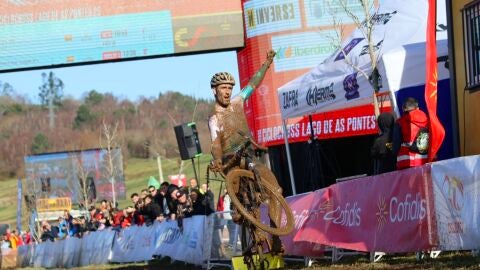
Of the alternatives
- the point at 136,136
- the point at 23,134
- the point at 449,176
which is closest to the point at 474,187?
the point at 449,176

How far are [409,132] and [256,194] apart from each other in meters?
3.04

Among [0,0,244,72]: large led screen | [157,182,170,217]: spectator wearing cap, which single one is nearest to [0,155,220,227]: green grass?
[0,0,244,72]: large led screen

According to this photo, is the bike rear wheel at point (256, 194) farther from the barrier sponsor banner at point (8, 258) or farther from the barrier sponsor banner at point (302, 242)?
the barrier sponsor banner at point (8, 258)

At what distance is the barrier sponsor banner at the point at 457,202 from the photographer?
27.7 ft

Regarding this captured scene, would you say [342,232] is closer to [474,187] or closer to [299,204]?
[299,204]

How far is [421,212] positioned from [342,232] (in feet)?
6.62

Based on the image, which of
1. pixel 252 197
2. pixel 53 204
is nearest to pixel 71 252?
pixel 252 197

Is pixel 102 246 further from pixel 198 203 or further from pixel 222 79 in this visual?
pixel 222 79

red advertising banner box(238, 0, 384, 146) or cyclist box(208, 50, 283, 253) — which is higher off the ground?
red advertising banner box(238, 0, 384, 146)

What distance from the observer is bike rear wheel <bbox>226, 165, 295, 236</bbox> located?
388 inches

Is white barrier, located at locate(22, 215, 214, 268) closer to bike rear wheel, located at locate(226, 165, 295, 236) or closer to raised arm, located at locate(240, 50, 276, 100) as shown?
raised arm, located at locate(240, 50, 276, 100)

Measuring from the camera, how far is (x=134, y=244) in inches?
809

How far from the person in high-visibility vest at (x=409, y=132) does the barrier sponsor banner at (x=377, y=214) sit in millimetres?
1160

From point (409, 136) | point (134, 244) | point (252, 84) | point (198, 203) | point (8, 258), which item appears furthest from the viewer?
point (8, 258)
